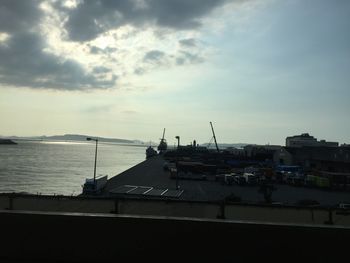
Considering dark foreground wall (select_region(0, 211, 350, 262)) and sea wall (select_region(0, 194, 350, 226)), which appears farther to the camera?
sea wall (select_region(0, 194, 350, 226))

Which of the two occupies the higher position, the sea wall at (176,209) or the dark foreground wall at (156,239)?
the dark foreground wall at (156,239)

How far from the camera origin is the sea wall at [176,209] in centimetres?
1655

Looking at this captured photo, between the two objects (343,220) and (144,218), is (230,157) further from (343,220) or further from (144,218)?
(144,218)

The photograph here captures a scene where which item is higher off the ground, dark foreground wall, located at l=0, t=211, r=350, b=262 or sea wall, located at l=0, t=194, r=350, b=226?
dark foreground wall, located at l=0, t=211, r=350, b=262

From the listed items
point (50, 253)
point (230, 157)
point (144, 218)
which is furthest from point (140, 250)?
point (230, 157)

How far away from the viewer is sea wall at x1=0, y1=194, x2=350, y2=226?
16.5 metres

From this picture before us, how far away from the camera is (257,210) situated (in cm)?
1775

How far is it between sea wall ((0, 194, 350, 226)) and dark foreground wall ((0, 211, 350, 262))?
35.4 ft

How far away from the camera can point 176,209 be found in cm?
1683

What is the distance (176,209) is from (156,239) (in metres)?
11.6

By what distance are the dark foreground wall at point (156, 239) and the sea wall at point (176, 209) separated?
1080 cm

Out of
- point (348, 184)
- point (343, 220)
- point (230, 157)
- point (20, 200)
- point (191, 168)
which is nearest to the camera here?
point (343, 220)

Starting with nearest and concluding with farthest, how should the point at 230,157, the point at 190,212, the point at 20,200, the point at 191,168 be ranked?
the point at 190,212, the point at 20,200, the point at 191,168, the point at 230,157

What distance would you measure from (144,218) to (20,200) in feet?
49.3
